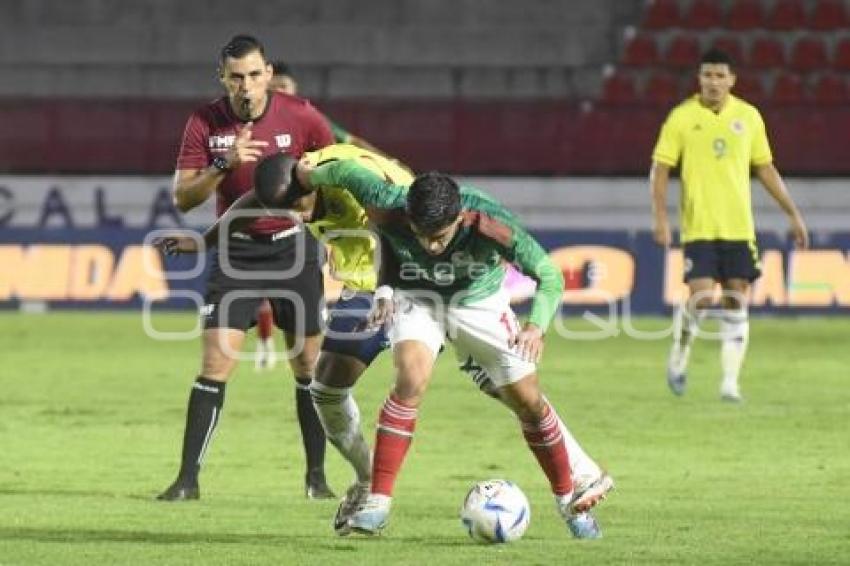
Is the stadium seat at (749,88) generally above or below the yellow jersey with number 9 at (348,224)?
below

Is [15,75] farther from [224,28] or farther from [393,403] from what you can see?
[393,403]

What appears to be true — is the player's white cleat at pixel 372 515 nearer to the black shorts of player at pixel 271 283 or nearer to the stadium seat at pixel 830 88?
the black shorts of player at pixel 271 283

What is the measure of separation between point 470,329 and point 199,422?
1904 mm

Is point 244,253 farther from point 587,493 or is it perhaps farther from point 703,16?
point 703,16

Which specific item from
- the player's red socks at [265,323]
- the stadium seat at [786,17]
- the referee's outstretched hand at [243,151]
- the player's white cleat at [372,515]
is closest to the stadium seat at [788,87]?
the stadium seat at [786,17]

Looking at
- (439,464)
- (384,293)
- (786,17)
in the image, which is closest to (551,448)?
(384,293)

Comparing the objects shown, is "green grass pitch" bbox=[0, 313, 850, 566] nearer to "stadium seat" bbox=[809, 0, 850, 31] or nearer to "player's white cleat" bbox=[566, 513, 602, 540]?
"player's white cleat" bbox=[566, 513, 602, 540]

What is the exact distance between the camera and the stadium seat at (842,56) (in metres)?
26.5

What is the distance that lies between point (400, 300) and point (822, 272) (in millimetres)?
14124

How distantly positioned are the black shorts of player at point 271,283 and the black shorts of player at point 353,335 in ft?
2.62

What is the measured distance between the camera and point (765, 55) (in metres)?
26.6

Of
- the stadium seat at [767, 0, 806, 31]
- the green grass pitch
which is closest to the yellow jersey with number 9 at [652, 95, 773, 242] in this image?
the green grass pitch

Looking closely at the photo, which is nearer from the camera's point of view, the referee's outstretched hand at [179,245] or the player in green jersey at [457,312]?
the player in green jersey at [457,312]

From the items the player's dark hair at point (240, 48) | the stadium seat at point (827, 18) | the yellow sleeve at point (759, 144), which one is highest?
the player's dark hair at point (240, 48)
